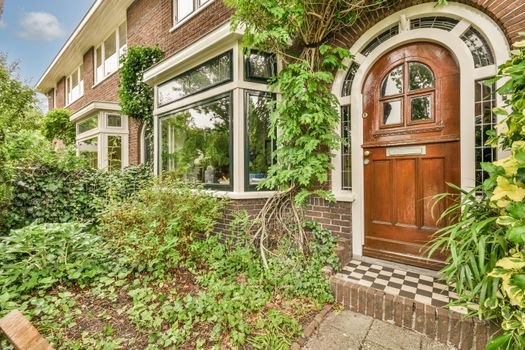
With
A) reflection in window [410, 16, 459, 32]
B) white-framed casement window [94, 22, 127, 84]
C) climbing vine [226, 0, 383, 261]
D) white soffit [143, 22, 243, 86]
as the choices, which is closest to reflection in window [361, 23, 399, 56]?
reflection in window [410, 16, 459, 32]

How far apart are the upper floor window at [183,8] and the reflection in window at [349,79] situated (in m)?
3.59

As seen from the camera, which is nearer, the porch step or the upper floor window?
the porch step

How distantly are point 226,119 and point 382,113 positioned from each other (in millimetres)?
2084

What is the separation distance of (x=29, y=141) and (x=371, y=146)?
17.4ft

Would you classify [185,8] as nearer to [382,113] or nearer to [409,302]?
[382,113]

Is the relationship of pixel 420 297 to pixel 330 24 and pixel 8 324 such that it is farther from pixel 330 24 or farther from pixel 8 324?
pixel 330 24

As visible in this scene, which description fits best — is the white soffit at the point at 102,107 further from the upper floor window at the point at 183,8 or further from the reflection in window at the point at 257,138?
the reflection in window at the point at 257,138

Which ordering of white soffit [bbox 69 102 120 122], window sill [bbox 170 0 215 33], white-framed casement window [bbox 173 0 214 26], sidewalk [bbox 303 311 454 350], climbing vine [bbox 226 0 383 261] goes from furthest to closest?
white soffit [bbox 69 102 120 122] → white-framed casement window [bbox 173 0 214 26] → window sill [bbox 170 0 215 33] → climbing vine [bbox 226 0 383 261] → sidewalk [bbox 303 311 454 350]

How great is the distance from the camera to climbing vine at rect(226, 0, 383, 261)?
2.83 metres

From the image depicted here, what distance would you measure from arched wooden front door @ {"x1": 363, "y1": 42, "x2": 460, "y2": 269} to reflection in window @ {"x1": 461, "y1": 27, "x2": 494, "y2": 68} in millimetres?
162

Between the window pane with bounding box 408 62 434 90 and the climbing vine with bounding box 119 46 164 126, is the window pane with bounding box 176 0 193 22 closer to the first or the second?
the climbing vine with bounding box 119 46 164 126

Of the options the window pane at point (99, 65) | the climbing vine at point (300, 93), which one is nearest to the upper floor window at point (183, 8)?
the climbing vine at point (300, 93)

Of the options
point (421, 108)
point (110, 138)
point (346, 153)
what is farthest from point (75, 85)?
point (421, 108)

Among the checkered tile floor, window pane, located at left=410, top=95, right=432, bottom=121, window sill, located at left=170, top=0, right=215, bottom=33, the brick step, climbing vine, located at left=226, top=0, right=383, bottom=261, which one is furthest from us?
window sill, located at left=170, top=0, right=215, bottom=33
